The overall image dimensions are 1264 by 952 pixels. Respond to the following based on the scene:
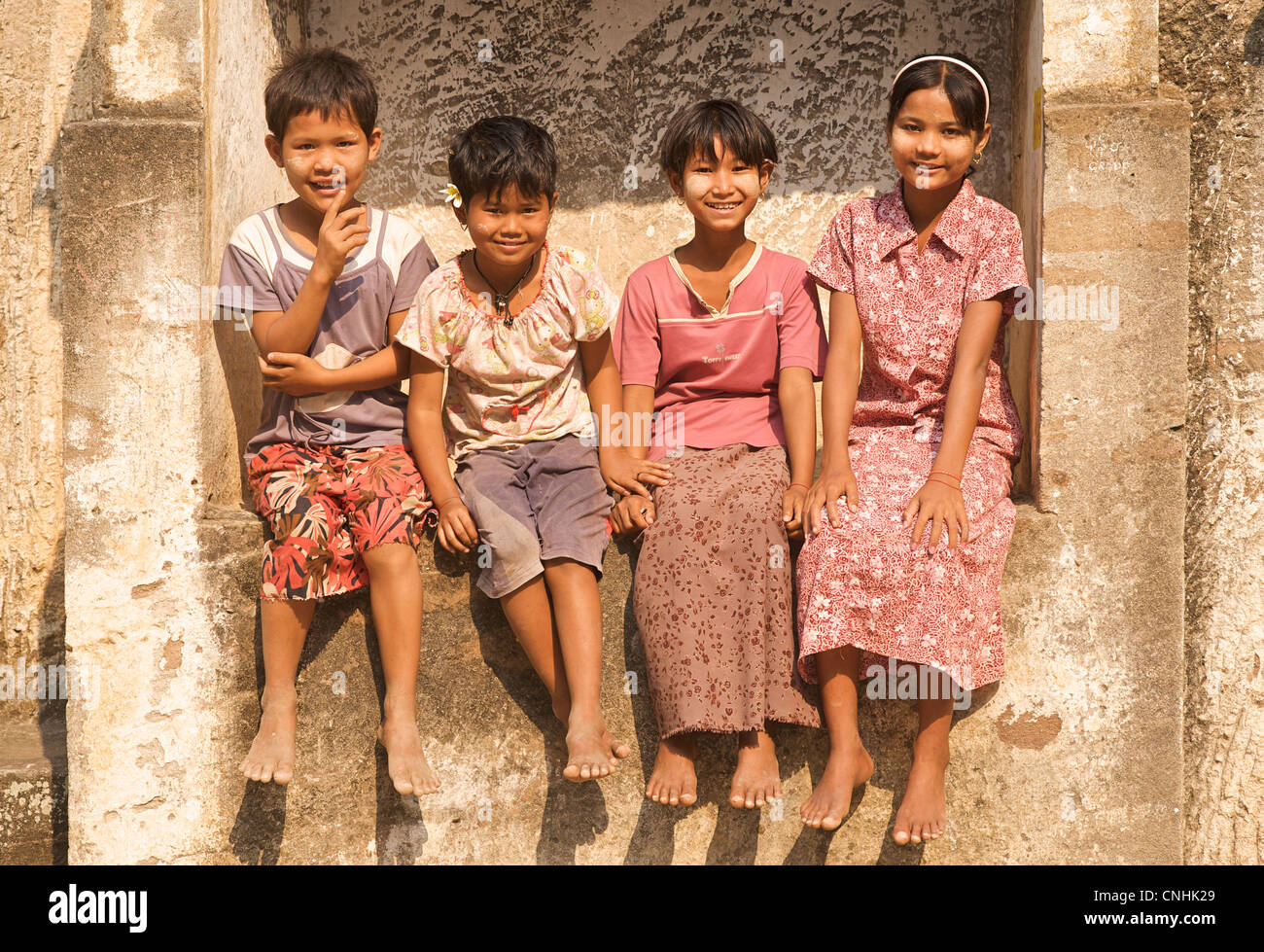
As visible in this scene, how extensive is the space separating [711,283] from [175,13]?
1.59 meters

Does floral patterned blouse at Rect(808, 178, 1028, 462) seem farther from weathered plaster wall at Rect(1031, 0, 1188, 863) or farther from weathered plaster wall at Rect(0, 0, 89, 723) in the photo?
weathered plaster wall at Rect(0, 0, 89, 723)

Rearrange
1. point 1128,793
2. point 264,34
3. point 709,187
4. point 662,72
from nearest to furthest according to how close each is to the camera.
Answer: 1. point 1128,793
2. point 709,187
3. point 264,34
4. point 662,72

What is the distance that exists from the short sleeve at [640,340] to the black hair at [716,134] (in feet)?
1.21

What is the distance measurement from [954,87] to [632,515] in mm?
1338

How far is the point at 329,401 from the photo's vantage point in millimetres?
3229

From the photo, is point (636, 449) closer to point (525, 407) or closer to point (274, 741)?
point (525, 407)

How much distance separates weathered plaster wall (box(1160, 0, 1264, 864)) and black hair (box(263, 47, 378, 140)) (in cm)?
212

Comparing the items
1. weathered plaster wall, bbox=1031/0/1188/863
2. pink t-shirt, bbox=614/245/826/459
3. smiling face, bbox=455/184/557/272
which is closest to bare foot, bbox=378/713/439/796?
pink t-shirt, bbox=614/245/826/459

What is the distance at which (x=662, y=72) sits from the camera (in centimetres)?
434

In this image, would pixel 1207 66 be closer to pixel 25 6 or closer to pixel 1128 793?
pixel 1128 793

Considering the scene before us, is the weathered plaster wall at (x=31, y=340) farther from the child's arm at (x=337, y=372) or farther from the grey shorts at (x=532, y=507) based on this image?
the grey shorts at (x=532, y=507)

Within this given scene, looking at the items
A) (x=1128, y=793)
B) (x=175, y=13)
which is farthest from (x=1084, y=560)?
(x=175, y=13)

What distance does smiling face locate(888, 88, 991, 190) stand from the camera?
3051mm

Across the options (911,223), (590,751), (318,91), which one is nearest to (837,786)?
(590,751)
